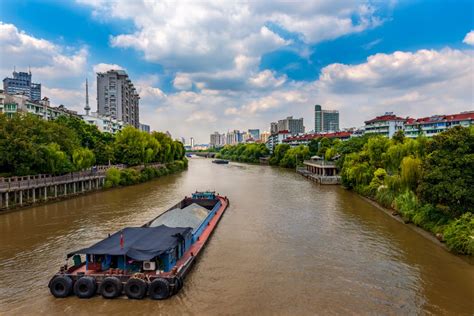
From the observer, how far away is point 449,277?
16.9 meters

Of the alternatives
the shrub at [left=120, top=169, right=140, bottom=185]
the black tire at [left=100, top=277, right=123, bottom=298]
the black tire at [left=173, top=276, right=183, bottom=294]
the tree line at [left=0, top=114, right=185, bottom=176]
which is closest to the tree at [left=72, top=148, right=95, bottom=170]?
the tree line at [left=0, top=114, right=185, bottom=176]

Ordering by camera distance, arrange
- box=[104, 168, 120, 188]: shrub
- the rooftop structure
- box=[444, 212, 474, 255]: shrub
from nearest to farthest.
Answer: box=[444, 212, 474, 255]: shrub, box=[104, 168, 120, 188]: shrub, the rooftop structure

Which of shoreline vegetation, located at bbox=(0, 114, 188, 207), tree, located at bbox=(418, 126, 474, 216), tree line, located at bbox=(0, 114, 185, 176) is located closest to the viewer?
tree, located at bbox=(418, 126, 474, 216)

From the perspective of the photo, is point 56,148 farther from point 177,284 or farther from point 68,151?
point 177,284

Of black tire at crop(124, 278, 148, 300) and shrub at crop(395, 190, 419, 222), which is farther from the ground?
shrub at crop(395, 190, 419, 222)

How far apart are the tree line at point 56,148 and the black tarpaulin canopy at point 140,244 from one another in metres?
23.9

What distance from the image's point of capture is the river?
551 inches

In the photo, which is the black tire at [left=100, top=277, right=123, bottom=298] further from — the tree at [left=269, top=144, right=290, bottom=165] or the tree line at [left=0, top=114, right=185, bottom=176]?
the tree at [left=269, top=144, right=290, bottom=165]

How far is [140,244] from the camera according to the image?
1596 centimetres

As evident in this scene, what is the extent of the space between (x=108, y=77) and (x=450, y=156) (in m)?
128

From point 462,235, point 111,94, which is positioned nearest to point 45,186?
point 462,235

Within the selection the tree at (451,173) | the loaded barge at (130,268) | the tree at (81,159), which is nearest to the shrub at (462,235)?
the tree at (451,173)

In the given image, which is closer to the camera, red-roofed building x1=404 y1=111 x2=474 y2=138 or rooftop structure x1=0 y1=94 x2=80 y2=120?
rooftop structure x1=0 y1=94 x2=80 y2=120

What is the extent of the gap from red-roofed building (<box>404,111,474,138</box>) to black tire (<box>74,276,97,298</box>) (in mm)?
66732
